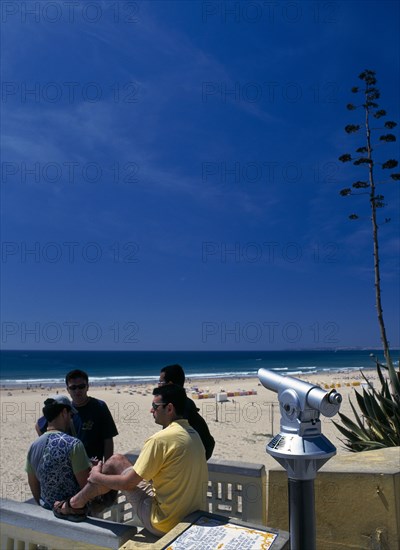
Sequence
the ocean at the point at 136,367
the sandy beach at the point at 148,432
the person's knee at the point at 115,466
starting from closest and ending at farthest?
the person's knee at the point at 115,466, the sandy beach at the point at 148,432, the ocean at the point at 136,367

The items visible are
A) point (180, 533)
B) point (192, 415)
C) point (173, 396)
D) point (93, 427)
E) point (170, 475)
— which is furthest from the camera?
point (93, 427)

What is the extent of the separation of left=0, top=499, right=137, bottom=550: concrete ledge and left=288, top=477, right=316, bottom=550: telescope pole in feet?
3.39

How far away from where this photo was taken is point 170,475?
2760 millimetres

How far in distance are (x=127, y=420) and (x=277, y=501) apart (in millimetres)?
15511

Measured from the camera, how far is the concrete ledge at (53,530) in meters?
2.37

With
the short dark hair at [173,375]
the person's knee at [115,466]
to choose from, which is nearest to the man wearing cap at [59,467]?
the person's knee at [115,466]

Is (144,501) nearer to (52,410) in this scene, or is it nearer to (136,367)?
(52,410)

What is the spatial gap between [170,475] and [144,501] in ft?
0.88

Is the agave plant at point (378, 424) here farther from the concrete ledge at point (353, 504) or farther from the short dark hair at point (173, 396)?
the short dark hair at point (173, 396)

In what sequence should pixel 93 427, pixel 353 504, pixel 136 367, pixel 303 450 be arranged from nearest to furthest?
pixel 303 450, pixel 353 504, pixel 93 427, pixel 136 367

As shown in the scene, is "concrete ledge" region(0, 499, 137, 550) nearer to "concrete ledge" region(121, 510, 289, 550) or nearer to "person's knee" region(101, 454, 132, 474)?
"concrete ledge" region(121, 510, 289, 550)

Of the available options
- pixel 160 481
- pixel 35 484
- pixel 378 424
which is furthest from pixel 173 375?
pixel 378 424

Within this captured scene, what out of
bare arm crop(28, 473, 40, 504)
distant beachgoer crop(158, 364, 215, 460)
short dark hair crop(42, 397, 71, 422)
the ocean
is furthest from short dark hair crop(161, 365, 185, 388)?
the ocean

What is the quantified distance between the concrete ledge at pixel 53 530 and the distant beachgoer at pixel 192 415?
1091 mm
